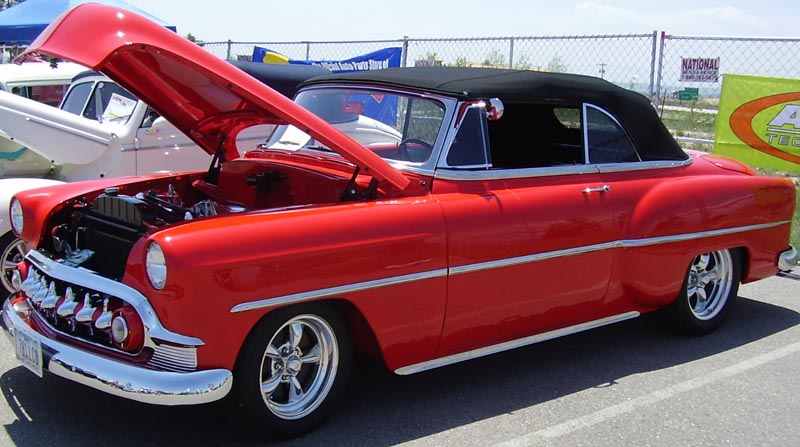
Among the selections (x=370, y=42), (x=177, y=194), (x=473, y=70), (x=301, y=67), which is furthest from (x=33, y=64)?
(x=473, y=70)

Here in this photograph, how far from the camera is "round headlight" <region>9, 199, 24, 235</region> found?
4016 millimetres

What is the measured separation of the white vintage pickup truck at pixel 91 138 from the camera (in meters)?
6.59

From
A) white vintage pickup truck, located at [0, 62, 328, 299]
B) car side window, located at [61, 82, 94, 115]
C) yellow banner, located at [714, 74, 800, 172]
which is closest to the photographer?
white vintage pickup truck, located at [0, 62, 328, 299]

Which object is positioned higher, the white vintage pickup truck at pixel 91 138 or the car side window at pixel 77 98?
the car side window at pixel 77 98

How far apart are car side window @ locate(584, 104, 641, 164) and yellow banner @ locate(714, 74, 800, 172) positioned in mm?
5676

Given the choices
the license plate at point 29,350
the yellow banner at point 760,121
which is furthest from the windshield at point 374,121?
the yellow banner at point 760,121

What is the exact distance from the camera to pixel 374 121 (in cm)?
508

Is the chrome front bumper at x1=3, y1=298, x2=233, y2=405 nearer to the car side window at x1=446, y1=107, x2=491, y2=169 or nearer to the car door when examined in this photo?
the car door

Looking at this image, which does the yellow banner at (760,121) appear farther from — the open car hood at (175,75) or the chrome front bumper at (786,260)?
the open car hood at (175,75)

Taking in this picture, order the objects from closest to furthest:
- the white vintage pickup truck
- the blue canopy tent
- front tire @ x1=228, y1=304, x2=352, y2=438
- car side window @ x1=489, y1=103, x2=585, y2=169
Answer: front tire @ x1=228, y1=304, x2=352, y2=438 → car side window @ x1=489, y1=103, x2=585, y2=169 → the white vintage pickup truck → the blue canopy tent

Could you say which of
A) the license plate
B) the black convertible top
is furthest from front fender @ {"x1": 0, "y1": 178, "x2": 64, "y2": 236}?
the black convertible top

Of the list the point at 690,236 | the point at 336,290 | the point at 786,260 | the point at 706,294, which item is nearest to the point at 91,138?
the point at 336,290

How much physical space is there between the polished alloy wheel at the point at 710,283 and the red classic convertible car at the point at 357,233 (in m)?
0.01

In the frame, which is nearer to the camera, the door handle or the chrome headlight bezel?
the chrome headlight bezel
